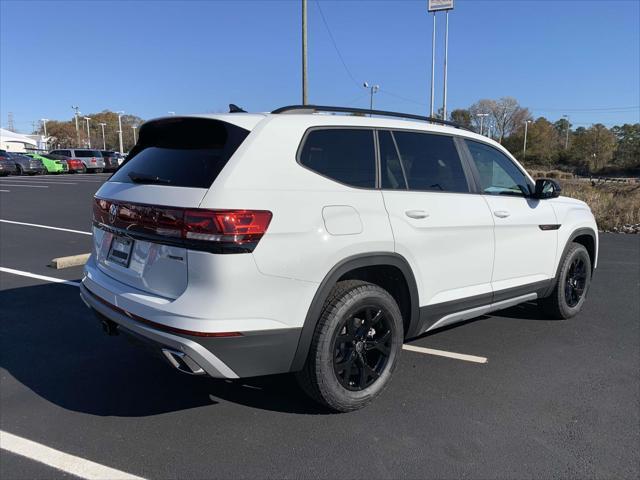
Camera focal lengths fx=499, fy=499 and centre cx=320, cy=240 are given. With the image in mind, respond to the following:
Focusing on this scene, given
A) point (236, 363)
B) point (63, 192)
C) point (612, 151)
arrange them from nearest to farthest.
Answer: point (236, 363) → point (63, 192) → point (612, 151)

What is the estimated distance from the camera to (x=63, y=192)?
19.8 metres

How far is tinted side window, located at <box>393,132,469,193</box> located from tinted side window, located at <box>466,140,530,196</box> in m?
0.27

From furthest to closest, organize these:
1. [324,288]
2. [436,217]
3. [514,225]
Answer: [514,225], [436,217], [324,288]

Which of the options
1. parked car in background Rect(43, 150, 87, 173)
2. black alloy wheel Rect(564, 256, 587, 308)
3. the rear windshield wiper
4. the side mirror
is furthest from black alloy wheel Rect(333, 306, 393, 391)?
parked car in background Rect(43, 150, 87, 173)

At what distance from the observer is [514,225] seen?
417 centimetres

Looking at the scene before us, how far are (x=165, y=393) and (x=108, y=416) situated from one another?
1.34 feet

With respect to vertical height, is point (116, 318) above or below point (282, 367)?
above

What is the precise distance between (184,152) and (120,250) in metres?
0.72

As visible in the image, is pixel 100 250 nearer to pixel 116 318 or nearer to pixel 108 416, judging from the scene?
pixel 116 318

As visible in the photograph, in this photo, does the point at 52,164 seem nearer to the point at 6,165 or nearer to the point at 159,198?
the point at 6,165

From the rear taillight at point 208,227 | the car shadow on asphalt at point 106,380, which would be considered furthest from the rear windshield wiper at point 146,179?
the car shadow on asphalt at point 106,380

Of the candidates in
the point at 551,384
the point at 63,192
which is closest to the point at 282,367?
the point at 551,384

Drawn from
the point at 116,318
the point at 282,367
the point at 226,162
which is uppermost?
the point at 226,162

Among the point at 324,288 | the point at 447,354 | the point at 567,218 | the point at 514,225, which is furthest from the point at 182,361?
the point at 567,218
